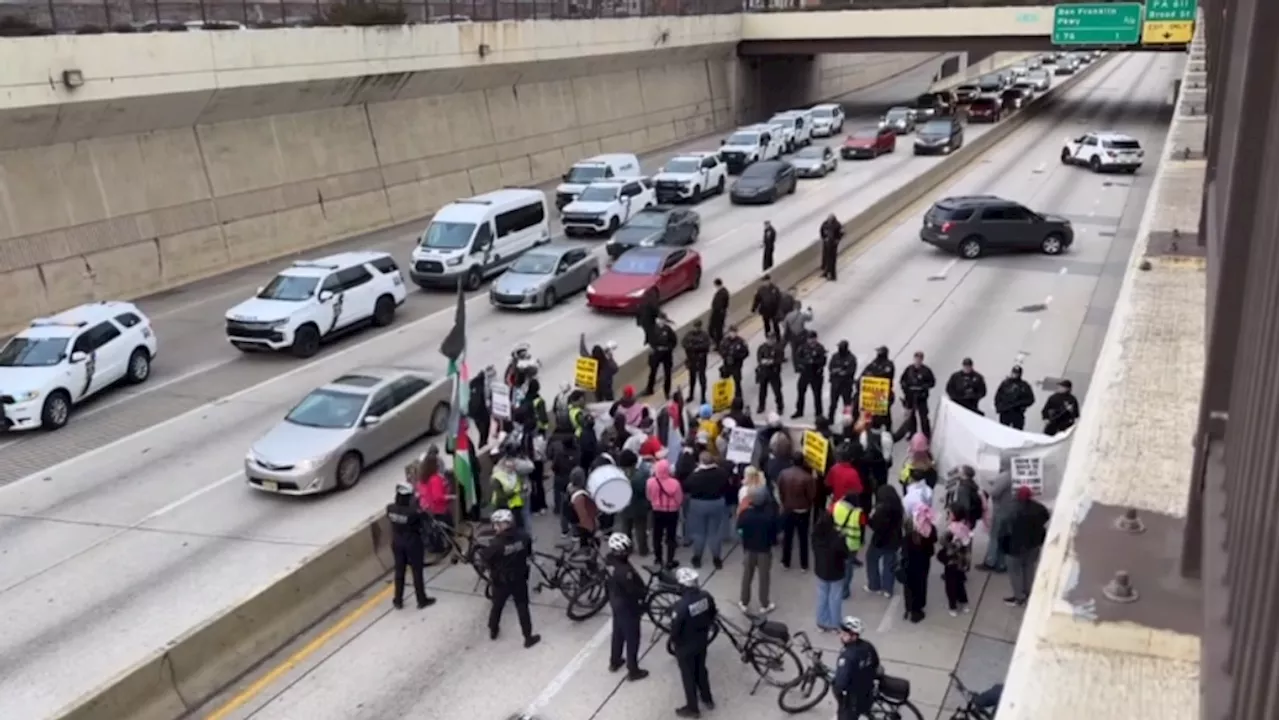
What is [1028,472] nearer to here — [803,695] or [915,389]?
[803,695]

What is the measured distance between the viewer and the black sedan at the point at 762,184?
40.2 meters

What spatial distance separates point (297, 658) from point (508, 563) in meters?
2.59

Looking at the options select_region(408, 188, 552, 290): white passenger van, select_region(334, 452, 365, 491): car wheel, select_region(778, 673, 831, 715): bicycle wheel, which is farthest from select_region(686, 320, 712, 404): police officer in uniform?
select_region(408, 188, 552, 290): white passenger van

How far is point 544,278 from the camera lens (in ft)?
89.1

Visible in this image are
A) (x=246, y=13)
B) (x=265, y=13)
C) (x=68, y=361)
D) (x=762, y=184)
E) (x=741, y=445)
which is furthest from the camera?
(x=762, y=184)

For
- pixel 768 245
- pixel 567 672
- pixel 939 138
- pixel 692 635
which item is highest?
pixel 692 635

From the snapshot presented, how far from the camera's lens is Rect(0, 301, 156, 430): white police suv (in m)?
19.5

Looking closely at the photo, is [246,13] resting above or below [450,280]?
→ above

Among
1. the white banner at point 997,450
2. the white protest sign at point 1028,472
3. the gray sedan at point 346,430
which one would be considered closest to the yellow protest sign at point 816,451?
the white banner at point 997,450

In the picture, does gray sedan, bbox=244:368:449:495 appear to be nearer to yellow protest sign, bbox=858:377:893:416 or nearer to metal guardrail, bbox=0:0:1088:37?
yellow protest sign, bbox=858:377:893:416

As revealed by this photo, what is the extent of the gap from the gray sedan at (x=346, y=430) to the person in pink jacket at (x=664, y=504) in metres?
5.32

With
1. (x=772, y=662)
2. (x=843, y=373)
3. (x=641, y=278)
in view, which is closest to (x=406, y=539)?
(x=772, y=662)

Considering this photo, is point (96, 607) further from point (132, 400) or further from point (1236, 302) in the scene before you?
point (1236, 302)

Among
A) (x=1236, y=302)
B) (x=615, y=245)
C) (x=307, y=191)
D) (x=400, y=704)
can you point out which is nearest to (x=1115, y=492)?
(x=1236, y=302)
